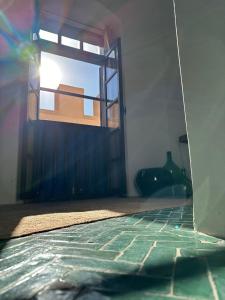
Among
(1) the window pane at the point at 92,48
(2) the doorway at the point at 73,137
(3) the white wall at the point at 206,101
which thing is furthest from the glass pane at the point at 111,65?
(3) the white wall at the point at 206,101

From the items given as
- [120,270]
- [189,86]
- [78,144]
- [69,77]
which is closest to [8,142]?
[78,144]

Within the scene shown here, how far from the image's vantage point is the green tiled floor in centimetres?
48

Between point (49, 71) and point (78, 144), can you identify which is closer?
point (78, 144)

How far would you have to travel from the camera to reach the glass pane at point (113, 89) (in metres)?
3.75

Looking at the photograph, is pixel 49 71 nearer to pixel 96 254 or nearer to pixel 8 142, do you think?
pixel 8 142

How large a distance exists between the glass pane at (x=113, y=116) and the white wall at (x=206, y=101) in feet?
8.51

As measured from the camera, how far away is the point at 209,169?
3.05ft

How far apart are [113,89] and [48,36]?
1480 mm

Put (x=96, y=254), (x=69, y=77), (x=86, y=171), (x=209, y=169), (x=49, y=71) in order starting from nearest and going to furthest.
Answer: (x=96, y=254) → (x=209, y=169) → (x=86, y=171) → (x=49, y=71) → (x=69, y=77)

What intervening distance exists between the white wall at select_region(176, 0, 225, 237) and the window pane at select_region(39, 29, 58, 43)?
136 inches

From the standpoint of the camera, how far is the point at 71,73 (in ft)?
14.9

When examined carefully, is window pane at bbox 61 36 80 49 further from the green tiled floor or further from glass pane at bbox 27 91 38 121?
the green tiled floor

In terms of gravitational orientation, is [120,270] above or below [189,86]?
below

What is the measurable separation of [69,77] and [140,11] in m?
1.74
